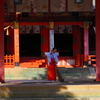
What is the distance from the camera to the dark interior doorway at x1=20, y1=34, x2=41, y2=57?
2708 cm

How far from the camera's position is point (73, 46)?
26.8 meters

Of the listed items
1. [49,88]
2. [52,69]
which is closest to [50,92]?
[49,88]

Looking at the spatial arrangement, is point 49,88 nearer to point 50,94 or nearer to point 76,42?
point 50,94

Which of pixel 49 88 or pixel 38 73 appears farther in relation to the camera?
pixel 38 73

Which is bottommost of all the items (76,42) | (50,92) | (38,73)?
(38,73)

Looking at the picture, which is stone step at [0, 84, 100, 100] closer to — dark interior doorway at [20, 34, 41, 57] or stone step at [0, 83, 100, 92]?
stone step at [0, 83, 100, 92]

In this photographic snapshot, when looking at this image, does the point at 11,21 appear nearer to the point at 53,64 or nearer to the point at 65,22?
the point at 65,22

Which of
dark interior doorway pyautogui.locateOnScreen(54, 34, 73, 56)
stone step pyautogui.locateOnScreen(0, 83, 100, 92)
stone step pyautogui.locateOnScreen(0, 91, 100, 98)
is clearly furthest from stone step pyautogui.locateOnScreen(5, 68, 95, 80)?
stone step pyautogui.locateOnScreen(0, 91, 100, 98)

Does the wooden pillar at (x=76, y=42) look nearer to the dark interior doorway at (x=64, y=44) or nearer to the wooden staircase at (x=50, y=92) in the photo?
the dark interior doorway at (x=64, y=44)

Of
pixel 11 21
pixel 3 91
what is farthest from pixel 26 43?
A: pixel 3 91

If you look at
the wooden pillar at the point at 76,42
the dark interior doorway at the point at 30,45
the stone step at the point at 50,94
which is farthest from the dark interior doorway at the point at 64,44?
the stone step at the point at 50,94

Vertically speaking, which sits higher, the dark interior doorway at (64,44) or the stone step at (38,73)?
the dark interior doorway at (64,44)

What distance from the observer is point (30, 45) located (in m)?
27.3

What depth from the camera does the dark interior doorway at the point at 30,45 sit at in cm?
2708
